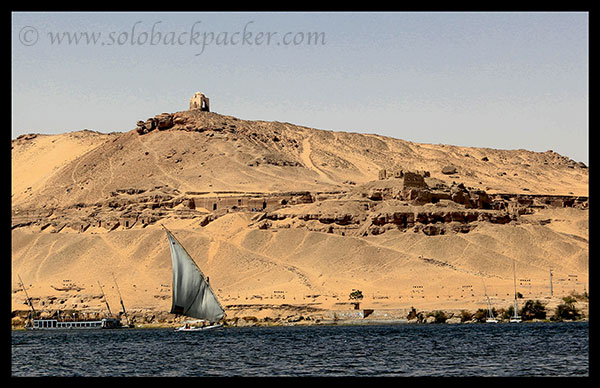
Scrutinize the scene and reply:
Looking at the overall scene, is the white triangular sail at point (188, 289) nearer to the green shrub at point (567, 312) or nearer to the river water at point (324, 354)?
the river water at point (324, 354)

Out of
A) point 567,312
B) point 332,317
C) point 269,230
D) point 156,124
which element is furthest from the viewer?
point 156,124

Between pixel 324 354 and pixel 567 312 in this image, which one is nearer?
pixel 324 354

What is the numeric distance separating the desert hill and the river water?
2541 centimetres

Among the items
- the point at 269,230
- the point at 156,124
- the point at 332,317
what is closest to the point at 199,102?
the point at 156,124

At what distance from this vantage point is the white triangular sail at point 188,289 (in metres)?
70.9

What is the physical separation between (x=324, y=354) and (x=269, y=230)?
221 ft

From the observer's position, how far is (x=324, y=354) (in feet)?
159

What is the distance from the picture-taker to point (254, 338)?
66062 mm

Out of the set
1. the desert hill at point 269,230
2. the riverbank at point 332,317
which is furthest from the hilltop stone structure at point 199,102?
the riverbank at point 332,317

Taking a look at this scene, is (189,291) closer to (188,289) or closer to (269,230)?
(188,289)

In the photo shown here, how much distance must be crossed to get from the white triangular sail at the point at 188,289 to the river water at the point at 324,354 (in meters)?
2.44
